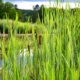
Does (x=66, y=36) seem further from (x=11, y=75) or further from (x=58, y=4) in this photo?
(x=11, y=75)

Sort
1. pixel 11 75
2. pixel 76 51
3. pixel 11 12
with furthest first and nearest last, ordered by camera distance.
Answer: pixel 11 12 → pixel 76 51 → pixel 11 75

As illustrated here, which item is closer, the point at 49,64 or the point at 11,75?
the point at 49,64

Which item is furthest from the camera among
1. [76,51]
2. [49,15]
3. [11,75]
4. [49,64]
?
[49,15]

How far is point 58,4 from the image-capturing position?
5.60 ft

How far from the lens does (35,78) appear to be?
142cm

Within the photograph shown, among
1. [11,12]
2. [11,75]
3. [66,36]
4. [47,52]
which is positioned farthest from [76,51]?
[11,12]

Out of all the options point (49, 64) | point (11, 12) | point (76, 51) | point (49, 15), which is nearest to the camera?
point (49, 64)

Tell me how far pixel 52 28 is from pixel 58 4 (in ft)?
0.59

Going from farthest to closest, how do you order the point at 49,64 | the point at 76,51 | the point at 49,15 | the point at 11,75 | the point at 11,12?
the point at 11,12 < the point at 49,15 < the point at 76,51 < the point at 11,75 < the point at 49,64

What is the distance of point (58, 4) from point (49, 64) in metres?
0.50

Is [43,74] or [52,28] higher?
[52,28]

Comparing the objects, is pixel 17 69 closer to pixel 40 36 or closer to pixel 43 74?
pixel 43 74

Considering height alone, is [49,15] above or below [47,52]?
above

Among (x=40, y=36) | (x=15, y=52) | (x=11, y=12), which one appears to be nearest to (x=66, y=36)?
(x=40, y=36)
